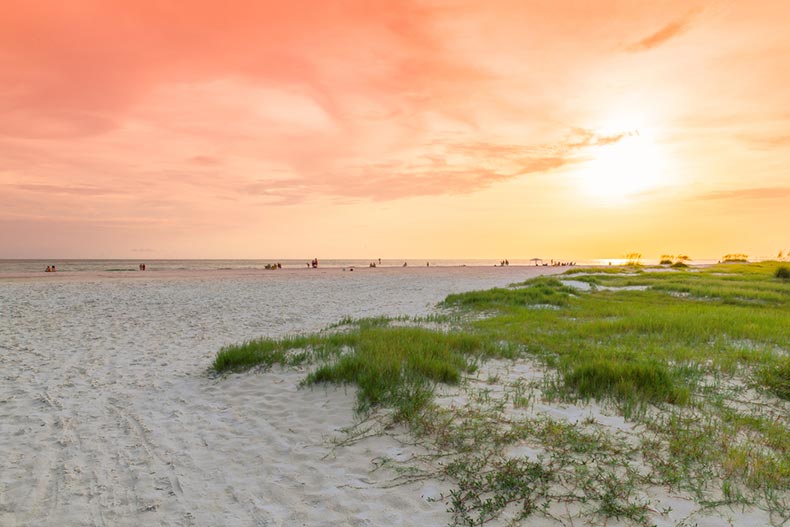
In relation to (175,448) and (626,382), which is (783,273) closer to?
(626,382)

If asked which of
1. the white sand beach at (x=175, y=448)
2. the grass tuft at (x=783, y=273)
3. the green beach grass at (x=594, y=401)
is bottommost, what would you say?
the white sand beach at (x=175, y=448)

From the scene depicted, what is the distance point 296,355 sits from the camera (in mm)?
9641

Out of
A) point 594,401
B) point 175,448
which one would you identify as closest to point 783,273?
point 594,401

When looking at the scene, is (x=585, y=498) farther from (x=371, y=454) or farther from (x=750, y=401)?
(x=750, y=401)

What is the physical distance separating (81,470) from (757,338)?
13.8 metres

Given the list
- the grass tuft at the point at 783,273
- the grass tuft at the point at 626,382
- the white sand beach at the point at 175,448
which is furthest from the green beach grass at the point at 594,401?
the grass tuft at the point at 783,273

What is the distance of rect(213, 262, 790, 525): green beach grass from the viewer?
4.23 metres

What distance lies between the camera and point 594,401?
21.5 feet

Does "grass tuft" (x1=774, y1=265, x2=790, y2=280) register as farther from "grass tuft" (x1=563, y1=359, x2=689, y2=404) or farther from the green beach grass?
"grass tuft" (x1=563, y1=359, x2=689, y2=404)

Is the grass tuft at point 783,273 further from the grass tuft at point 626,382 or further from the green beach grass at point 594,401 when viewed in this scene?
the grass tuft at point 626,382

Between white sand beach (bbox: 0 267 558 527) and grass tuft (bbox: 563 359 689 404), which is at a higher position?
grass tuft (bbox: 563 359 689 404)

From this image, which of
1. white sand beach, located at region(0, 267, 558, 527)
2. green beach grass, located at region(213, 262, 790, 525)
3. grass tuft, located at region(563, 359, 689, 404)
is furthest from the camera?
grass tuft, located at region(563, 359, 689, 404)

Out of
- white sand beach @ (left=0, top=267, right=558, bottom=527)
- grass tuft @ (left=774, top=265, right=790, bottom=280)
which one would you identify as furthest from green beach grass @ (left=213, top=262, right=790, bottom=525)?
grass tuft @ (left=774, top=265, right=790, bottom=280)

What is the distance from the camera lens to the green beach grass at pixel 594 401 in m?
4.23
